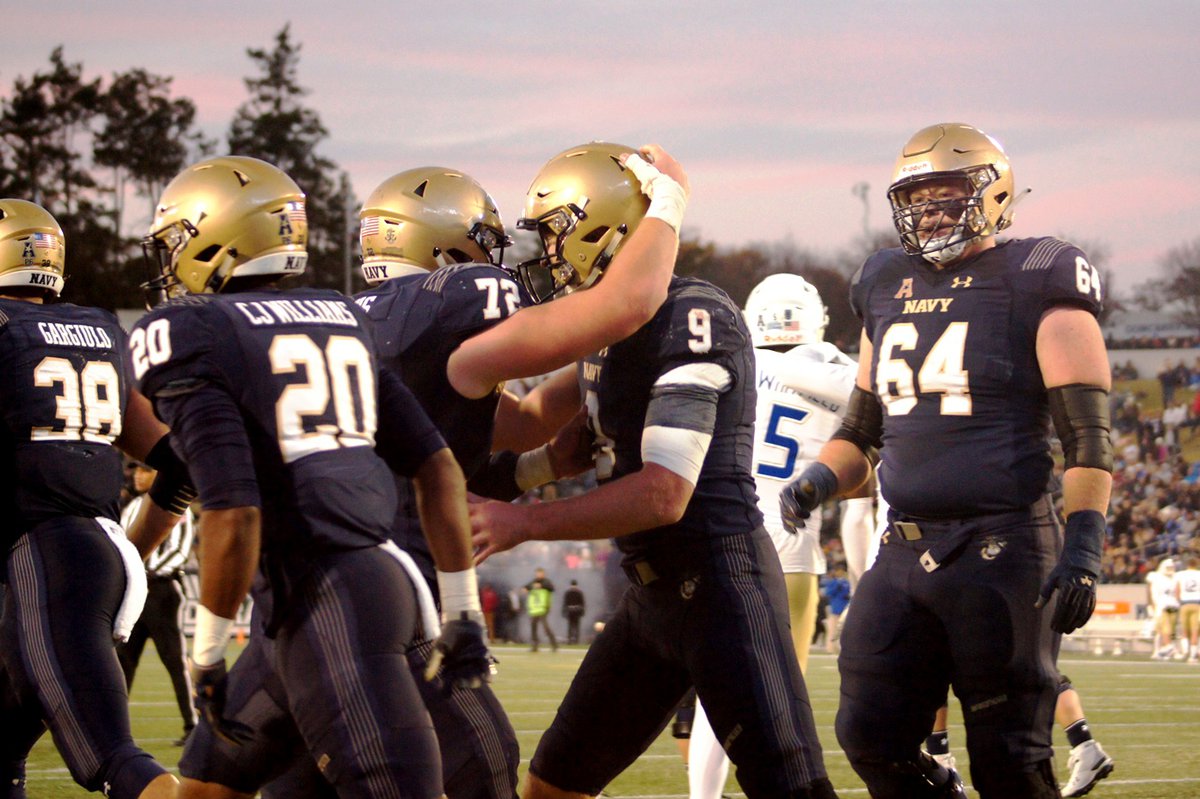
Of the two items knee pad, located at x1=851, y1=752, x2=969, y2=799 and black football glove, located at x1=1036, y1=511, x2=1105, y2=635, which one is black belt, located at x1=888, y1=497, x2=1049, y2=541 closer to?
black football glove, located at x1=1036, y1=511, x2=1105, y2=635

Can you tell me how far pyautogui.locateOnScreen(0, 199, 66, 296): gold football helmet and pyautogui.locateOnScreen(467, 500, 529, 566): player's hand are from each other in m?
2.47

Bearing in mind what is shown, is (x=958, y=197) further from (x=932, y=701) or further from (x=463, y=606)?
(x=463, y=606)

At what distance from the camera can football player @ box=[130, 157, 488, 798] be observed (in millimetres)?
2877

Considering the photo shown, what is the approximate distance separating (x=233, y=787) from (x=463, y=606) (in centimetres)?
57

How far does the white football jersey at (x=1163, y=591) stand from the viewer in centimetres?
2000

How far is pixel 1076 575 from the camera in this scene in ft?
12.5

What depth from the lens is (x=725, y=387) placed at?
3662 millimetres

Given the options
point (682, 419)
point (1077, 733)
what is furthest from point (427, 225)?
point (1077, 733)

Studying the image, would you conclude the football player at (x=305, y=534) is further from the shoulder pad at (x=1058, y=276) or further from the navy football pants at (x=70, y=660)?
the shoulder pad at (x=1058, y=276)

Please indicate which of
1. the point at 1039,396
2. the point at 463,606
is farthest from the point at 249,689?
the point at 1039,396

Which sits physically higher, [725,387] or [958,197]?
[958,197]

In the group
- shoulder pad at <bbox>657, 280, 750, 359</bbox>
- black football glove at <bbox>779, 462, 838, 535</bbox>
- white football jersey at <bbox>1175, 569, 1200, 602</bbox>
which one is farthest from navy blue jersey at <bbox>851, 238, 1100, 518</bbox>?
white football jersey at <bbox>1175, 569, 1200, 602</bbox>

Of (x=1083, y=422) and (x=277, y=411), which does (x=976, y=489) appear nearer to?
(x=1083, y=422)

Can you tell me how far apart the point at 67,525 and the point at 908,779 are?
98.3 inches
